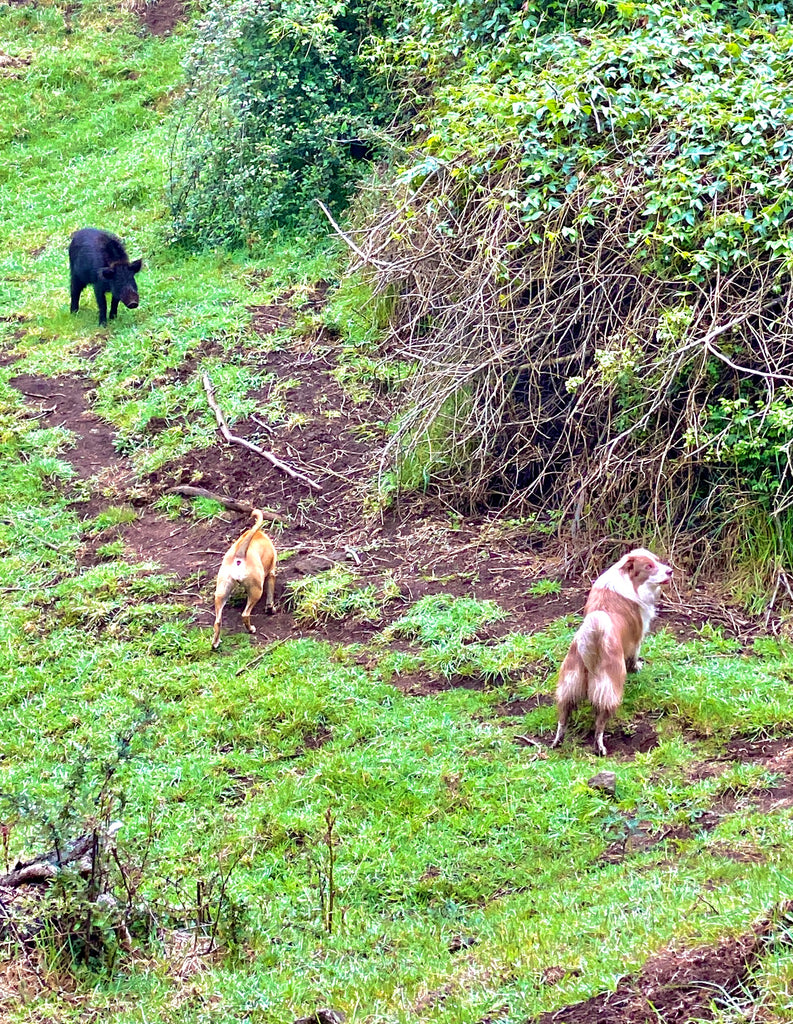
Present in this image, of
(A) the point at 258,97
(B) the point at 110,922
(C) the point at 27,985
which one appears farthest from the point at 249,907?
→ (A) the point at 258,97

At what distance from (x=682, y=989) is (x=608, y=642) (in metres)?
2.99

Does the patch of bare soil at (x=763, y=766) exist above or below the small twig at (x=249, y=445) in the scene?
below

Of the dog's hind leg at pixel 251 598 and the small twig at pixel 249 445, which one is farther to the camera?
the small twig at pixel 249 445

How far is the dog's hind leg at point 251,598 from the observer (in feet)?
26.2

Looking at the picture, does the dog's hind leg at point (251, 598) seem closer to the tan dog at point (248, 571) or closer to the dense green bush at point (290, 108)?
the tan dog at point (248, 571)

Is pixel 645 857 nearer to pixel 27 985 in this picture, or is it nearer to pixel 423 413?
pixel 27 985

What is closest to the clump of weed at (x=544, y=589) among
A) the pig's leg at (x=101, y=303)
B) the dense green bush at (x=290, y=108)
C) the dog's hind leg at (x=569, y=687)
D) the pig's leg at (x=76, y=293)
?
the dog's hind leg at (x=569, y=687)

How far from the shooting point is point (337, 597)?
818 cm

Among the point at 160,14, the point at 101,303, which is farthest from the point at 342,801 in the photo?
the point at 160,14

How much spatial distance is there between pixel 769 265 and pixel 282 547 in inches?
170

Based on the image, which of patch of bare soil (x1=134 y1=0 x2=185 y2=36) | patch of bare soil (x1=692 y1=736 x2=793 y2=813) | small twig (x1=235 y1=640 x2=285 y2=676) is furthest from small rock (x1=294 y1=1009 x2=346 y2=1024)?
patch of bare soil (x1=134 y1=0 x2=185 y2=36)

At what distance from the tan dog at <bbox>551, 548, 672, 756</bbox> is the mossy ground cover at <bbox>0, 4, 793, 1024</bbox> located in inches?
10.1

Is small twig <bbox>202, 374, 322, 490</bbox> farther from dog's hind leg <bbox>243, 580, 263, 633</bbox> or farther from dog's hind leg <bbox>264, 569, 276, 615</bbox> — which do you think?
dog's hind leg <bbox>243, 580, 263, 633</bbox>

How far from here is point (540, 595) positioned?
7996 mm
